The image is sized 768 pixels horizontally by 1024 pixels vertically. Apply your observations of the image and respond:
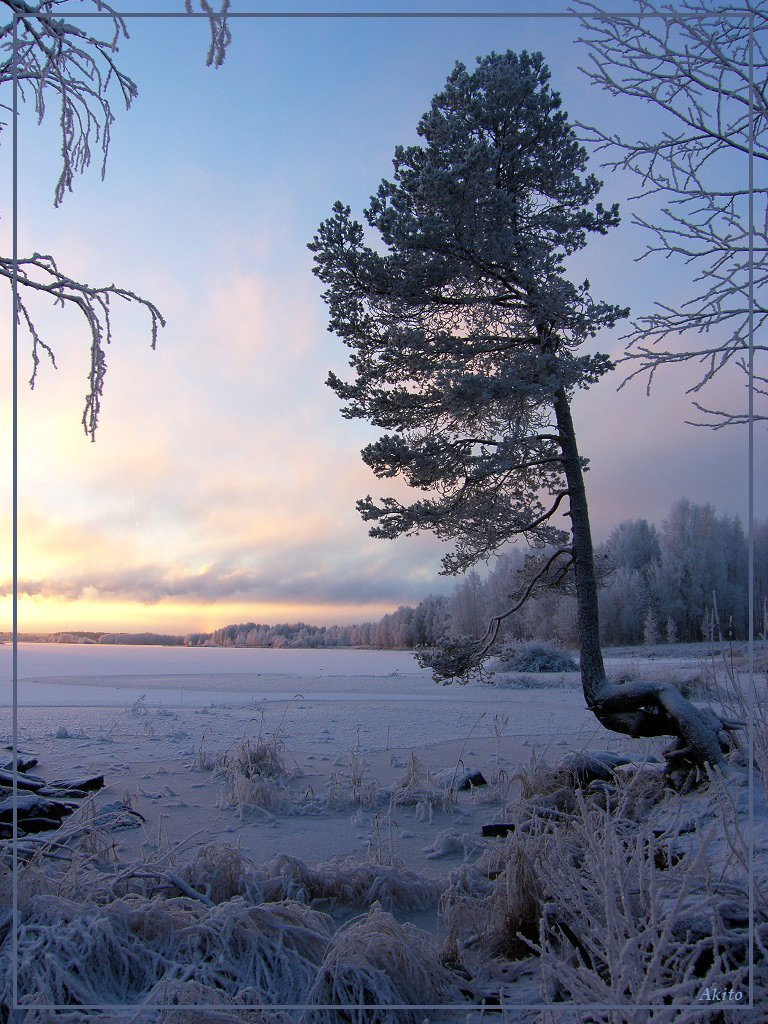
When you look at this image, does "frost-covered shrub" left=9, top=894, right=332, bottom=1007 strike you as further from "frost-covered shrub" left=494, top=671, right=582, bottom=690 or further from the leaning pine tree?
"frost-covered shrub" left=494, top=671, right=582, bottom=690

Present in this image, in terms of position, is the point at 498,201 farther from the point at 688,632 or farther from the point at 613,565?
the point at 688,632

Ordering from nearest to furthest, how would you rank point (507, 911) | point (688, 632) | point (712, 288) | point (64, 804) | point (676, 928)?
point (676, 928) < point (507, 911) < point (712, 288) < point (64, 804) < point (688, 632)

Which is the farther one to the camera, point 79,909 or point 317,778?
point 317,778

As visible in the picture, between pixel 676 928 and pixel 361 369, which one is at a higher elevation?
pixel 361 369

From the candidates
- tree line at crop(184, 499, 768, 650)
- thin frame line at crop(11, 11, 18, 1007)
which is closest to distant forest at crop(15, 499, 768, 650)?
tree line at crop(184, 499, 768, 650)

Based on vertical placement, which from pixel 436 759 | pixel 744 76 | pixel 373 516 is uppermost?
pixel 744 76

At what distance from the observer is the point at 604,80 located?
442 cm

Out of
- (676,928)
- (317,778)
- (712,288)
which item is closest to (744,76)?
(712,288)

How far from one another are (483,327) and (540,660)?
811 centimetres

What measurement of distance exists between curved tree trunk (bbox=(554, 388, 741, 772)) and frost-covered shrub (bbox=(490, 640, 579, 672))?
6603 mm

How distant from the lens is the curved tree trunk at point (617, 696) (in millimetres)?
5203

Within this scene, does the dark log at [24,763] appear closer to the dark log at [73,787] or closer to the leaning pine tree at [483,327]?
the dark log at [73,787]

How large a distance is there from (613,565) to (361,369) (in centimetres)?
273

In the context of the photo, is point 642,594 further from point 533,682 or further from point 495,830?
point 533,682
